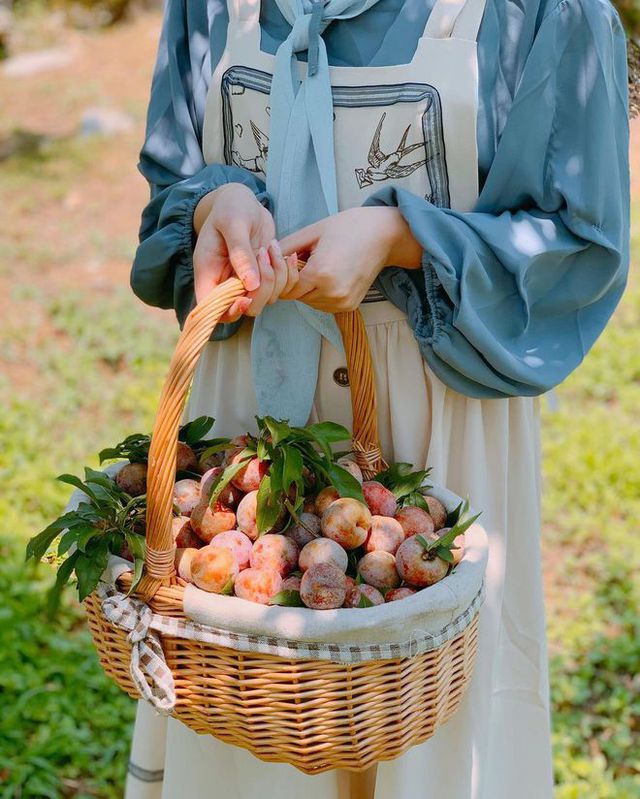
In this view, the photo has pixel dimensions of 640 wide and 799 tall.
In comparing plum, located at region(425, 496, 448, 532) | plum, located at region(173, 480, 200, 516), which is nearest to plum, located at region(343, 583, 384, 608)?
plum, located at region(425, 496, 448, 532)

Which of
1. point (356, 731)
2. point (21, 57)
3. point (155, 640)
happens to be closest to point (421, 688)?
point (356, 731)

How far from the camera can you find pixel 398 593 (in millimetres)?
1440

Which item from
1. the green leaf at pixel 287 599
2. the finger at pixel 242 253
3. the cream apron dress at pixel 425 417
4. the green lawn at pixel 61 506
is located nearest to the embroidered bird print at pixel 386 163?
the cream apron dress at pixel 425 417

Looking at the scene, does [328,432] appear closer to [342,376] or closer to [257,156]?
[342,376]

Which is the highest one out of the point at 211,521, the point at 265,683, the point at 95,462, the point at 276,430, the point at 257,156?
the point at 257,156

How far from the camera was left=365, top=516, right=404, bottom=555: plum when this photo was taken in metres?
1.52

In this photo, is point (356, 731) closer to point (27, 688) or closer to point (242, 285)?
point (242, 285)

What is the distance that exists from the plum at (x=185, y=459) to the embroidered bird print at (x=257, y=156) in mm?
498

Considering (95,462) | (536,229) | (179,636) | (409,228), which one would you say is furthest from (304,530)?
(95,462)

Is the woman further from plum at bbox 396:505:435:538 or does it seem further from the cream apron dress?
plum at bbox 396:505:435:538

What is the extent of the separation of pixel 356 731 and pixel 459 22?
3.50ft

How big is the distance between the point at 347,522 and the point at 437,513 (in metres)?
0.20

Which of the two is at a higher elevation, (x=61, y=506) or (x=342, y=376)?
(x=342, y=376)

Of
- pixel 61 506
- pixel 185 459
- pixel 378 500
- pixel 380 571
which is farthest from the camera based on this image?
pixel 61 506
